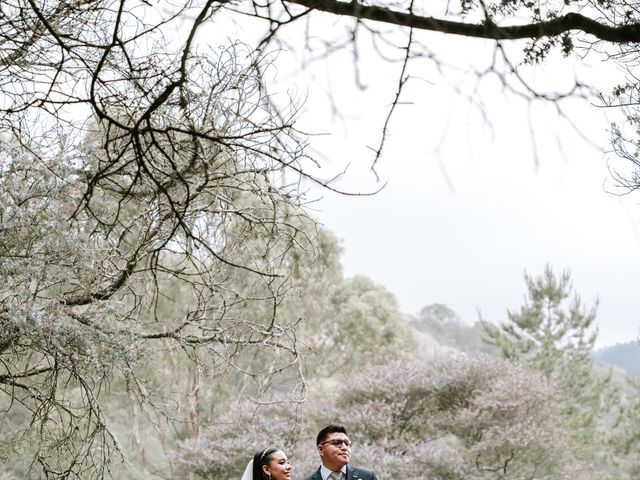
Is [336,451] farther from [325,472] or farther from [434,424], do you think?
[434,424]

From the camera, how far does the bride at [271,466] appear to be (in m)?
4.79

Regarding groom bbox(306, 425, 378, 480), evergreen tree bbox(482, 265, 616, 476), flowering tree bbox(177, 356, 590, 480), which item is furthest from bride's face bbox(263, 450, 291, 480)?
evergreen tree bbox(482, 265, 616, 476)

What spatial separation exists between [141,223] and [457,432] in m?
9.90

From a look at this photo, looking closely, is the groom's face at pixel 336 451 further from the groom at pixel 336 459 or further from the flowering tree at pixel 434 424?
the flowering tree at pixel 434 424

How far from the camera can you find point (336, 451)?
526 cm

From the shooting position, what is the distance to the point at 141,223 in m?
5.65

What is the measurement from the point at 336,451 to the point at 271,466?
58cm

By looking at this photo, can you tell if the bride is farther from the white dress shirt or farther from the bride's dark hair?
the white dress shirt

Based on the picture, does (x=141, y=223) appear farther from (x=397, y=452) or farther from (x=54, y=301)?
(x=397, y=452)

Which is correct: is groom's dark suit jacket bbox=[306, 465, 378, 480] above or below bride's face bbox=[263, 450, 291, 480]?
below

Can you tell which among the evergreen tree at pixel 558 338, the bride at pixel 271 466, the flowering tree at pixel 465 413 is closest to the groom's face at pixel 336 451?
the bride at pixel 271 466

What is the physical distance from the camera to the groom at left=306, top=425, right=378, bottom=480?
17.2 ft

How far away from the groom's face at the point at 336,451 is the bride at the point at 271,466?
0.48 m

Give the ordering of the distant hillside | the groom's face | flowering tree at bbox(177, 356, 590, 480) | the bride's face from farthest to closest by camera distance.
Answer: the distant hillside
flowering tree at bbox(177, 356, 590, 480)
the groom's face
the bride's face
